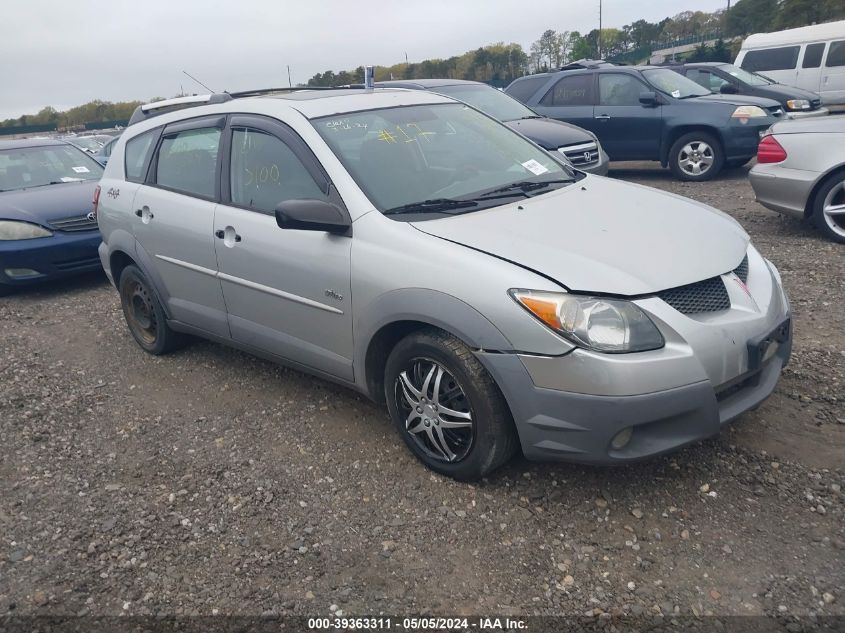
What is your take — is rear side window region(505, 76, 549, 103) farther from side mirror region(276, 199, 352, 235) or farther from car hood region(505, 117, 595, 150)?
side mirror region(276, 199, 352, 235)

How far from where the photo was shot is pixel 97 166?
8.75m

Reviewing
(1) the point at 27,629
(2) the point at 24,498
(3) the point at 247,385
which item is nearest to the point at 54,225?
(3) the point at 247,385

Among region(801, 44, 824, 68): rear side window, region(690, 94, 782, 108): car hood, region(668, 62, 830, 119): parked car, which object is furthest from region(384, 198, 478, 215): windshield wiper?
region(801, 44, 824, 68): rear side window

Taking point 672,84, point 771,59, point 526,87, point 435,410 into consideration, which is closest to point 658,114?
point 672,84

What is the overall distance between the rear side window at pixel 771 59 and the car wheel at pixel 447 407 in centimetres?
1594

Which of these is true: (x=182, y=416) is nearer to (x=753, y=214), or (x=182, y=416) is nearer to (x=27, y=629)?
(x=27, y=629)

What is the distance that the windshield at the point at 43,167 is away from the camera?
8.11 metres

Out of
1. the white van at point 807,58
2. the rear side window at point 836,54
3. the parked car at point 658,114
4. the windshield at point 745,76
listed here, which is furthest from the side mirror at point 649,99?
the rear side window at point 836,54

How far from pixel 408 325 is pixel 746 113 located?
28.4ft

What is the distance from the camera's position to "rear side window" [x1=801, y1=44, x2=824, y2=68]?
15.3 metres

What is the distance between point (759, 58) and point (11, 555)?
1768cm

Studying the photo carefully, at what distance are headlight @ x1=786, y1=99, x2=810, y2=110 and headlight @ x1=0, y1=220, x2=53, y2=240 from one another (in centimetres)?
1125

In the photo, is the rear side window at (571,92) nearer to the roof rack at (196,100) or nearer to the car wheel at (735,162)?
the car wheel at (735,162)

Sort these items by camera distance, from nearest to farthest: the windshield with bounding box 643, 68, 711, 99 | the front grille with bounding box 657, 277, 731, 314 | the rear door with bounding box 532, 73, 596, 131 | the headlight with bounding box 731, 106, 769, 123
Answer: the front grille with bounding box 657, 277, 731, 314 < the headlight with bounding box 731, 106, 769, 123 < the windshield with bounding box 643, 68, 711, 99 < the rear door with bounding box 532, 73, 596, 131
